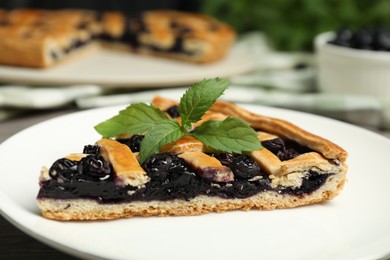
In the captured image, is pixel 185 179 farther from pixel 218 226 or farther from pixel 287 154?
pixel 287 154

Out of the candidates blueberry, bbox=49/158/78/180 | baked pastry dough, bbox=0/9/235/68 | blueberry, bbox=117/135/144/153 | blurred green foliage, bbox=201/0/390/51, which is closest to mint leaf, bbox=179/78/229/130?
blueberry, bbox=117/135/144/153

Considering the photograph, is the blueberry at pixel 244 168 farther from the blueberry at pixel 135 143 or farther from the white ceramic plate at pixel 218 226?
the blueberry at pixel 135 143

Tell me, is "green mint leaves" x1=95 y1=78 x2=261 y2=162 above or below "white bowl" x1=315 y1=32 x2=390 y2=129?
above

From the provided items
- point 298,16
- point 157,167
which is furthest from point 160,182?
point 298,16

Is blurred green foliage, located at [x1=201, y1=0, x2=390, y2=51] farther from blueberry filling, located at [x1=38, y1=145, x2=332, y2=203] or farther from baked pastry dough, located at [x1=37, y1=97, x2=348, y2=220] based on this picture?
blueberry filling, located at [x1=38, y1=145, x2=332, y2=203]

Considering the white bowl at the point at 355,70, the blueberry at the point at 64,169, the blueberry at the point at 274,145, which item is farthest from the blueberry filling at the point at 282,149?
the white bowl at the point at 355,70

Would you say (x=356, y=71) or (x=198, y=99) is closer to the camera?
(x=198, y=99)
